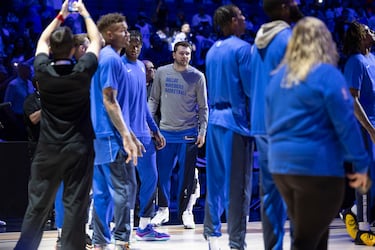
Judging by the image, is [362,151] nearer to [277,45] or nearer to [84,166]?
[277,45]

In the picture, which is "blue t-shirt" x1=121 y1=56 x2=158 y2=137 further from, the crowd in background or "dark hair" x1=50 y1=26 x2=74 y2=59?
the crowd in background

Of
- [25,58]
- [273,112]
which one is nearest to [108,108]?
[273,112]

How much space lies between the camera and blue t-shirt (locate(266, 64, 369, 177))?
402 centimetres

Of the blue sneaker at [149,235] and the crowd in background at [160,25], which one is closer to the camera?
the blue sneaker at [149,235]

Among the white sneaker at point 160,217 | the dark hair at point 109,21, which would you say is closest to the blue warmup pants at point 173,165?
the white sneaker at point 160,217

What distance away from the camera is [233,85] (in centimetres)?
577

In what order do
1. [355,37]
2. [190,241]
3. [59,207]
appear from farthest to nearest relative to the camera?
[190,241] < [355,37] < [59,207]

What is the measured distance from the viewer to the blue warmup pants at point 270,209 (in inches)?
195

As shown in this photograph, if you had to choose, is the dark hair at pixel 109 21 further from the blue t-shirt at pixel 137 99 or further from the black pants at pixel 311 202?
the black pants at pixel 311 202

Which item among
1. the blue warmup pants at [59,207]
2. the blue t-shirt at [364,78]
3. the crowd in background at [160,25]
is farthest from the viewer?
the crowd in background at [160,25]

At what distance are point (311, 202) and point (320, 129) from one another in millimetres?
393

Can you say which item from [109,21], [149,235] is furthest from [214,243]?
[109,21]

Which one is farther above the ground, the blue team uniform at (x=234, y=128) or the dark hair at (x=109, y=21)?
the dark hair at (x=109, y=21)

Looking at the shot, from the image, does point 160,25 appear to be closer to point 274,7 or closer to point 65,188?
point 65,188
